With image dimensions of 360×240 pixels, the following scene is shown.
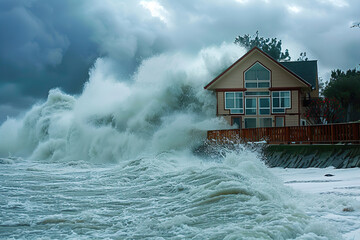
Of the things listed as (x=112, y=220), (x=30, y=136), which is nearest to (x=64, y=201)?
(x=112, y=220)

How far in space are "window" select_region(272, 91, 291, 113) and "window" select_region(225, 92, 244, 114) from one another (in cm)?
261

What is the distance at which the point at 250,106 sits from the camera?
3497cm

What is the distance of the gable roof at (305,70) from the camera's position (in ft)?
121

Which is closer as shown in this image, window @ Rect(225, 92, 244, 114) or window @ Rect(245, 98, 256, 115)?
window @ Rect(225, 92, 244, 114)

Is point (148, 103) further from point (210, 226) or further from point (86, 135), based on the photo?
point (210, 226)

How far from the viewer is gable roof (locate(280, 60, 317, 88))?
3681cm

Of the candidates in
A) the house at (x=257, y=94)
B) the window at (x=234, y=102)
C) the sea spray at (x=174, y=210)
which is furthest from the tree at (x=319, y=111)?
the sea spray at (x=174, y=210)

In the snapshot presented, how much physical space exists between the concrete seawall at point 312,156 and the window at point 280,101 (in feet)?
46.2

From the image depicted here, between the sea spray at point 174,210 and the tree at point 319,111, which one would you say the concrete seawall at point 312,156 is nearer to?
the sea spray at point 174,210

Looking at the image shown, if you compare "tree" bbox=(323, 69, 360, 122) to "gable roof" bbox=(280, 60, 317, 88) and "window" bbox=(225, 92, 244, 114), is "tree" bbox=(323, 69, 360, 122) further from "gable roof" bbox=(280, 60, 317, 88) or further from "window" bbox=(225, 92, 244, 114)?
"window" bbox=(225, 92, 244, 114)

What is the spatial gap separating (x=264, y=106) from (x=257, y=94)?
1127mm

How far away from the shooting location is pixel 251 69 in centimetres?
3481

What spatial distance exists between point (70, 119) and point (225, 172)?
92.4 feet

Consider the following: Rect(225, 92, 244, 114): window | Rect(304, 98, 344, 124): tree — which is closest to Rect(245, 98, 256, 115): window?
Rect(225, 92, 244, 114): window
